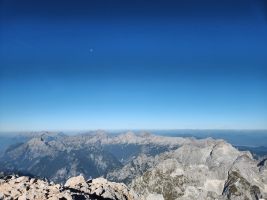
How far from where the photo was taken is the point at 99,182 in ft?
242

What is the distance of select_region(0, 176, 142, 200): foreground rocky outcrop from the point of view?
2127 inches

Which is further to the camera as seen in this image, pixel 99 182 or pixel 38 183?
pixel 99 182

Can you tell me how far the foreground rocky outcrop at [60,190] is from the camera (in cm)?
5403

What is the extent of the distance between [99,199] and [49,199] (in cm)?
1279

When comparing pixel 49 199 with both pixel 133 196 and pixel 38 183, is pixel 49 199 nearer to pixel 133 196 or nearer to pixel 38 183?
pixel 38 183

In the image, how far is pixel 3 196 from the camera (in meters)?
53.9

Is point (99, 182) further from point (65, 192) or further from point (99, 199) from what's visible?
point (65, 192)

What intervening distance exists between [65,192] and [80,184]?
16.4 m

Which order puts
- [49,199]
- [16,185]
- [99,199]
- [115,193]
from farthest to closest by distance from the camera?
[115,193] < [99,199] < [16,185] < [49,199]

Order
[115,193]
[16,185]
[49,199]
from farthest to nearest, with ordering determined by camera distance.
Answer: [115,193], [16,185], [49,199]

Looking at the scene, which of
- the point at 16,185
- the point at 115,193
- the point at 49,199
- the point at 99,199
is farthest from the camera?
the point at 115,193

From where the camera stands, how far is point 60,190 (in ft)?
189

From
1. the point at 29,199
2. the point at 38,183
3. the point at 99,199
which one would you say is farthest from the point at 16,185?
the point at 99,199

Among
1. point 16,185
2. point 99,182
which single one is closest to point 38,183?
point 16,185
